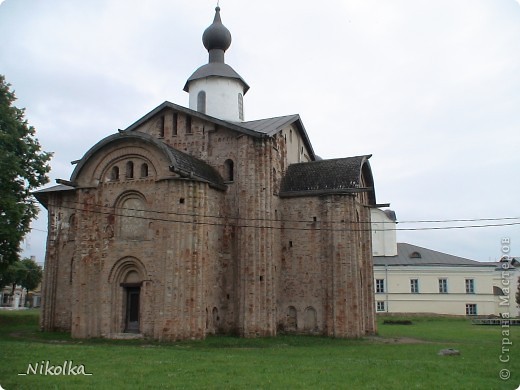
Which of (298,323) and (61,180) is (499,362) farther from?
(61,180)

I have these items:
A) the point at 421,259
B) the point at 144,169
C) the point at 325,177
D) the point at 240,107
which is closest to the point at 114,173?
the point at 144,169

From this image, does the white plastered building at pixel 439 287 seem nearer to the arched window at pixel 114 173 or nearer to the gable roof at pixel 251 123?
the gable roof at pixel 251 123

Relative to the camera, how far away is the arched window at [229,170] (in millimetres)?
24172

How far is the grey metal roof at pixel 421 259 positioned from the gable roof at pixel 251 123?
731 inches

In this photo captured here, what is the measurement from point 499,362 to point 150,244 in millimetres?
12934

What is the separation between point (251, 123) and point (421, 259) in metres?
23.0

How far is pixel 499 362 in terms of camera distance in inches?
589

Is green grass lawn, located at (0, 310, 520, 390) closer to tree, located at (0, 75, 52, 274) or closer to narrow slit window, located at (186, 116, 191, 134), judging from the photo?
tree, located at (0, 75, 52, 274)

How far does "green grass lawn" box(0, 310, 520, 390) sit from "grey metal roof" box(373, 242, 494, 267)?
68.9 ft

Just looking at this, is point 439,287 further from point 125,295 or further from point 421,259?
point 125,295

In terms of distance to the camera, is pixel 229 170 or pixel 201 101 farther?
pixel 201 101

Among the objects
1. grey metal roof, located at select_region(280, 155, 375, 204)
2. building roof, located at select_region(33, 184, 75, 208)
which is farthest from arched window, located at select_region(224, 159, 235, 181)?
building roof, located at select_region(33, 184, 75, 208)

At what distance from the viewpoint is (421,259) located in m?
43.6

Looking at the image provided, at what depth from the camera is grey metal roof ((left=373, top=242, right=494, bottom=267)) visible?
42.4 metres
